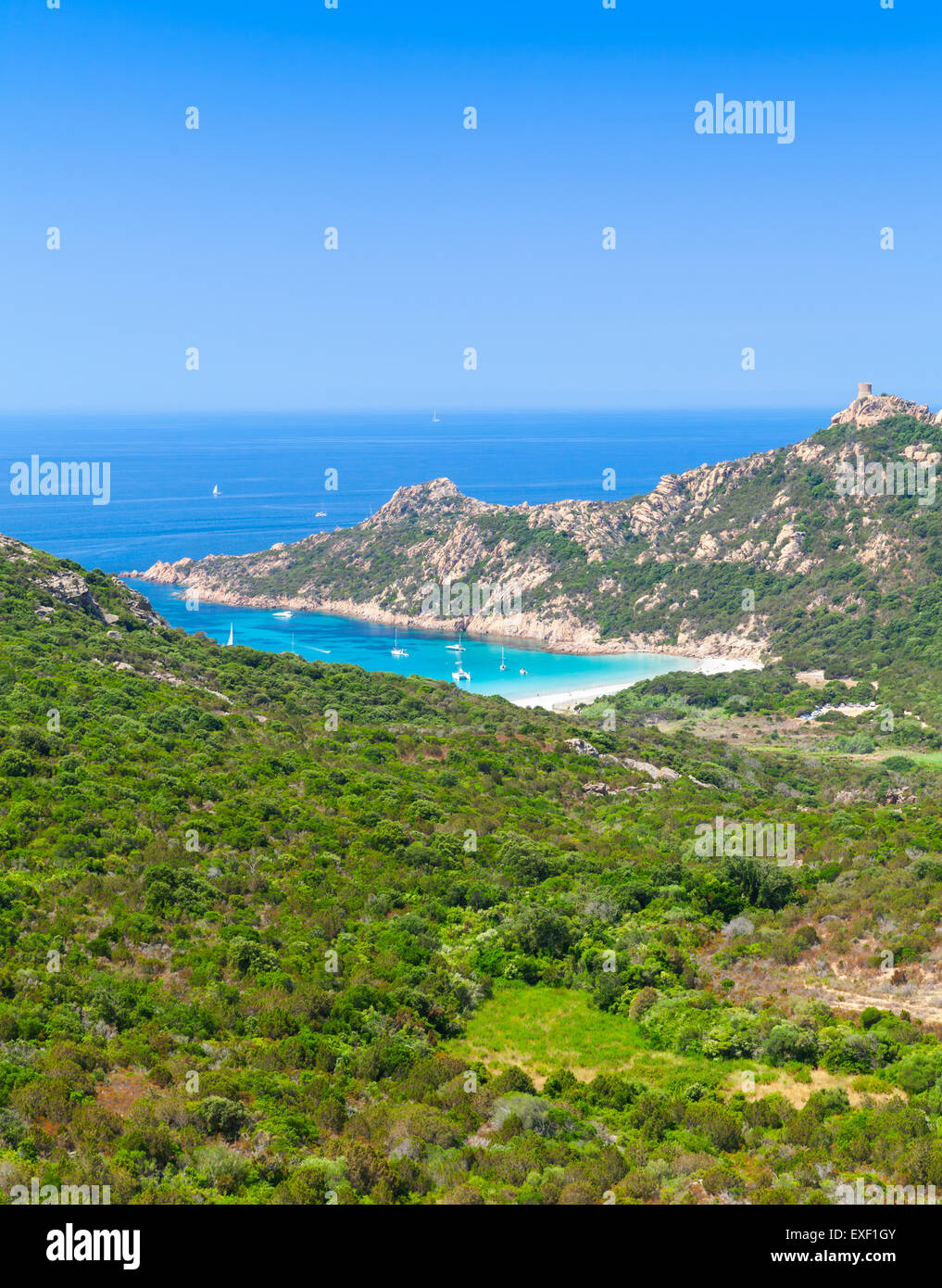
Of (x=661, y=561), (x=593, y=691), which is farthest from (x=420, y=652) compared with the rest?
(x=661, y=561)

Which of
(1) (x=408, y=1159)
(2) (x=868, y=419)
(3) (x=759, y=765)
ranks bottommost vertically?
(3) (x=759, y=765)

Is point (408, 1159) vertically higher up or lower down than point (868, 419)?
lower down

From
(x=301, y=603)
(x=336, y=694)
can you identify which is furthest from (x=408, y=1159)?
(x=301, y=603)

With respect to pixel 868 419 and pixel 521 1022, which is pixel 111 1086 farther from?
pixel 868 419

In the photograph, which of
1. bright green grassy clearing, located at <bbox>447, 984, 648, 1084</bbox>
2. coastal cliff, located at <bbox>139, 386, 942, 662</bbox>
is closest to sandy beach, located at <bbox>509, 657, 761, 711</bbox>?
coastal cliff, located at <bbox>139, 386, 942, 662</bbox>

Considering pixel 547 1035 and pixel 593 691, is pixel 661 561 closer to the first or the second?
pixel 593 691

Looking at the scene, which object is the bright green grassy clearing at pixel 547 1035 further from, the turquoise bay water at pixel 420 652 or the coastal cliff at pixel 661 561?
the coastal cliff at pixel 661 561

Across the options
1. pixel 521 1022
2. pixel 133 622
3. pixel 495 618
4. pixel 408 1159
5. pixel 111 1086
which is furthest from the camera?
pixel 495 618
